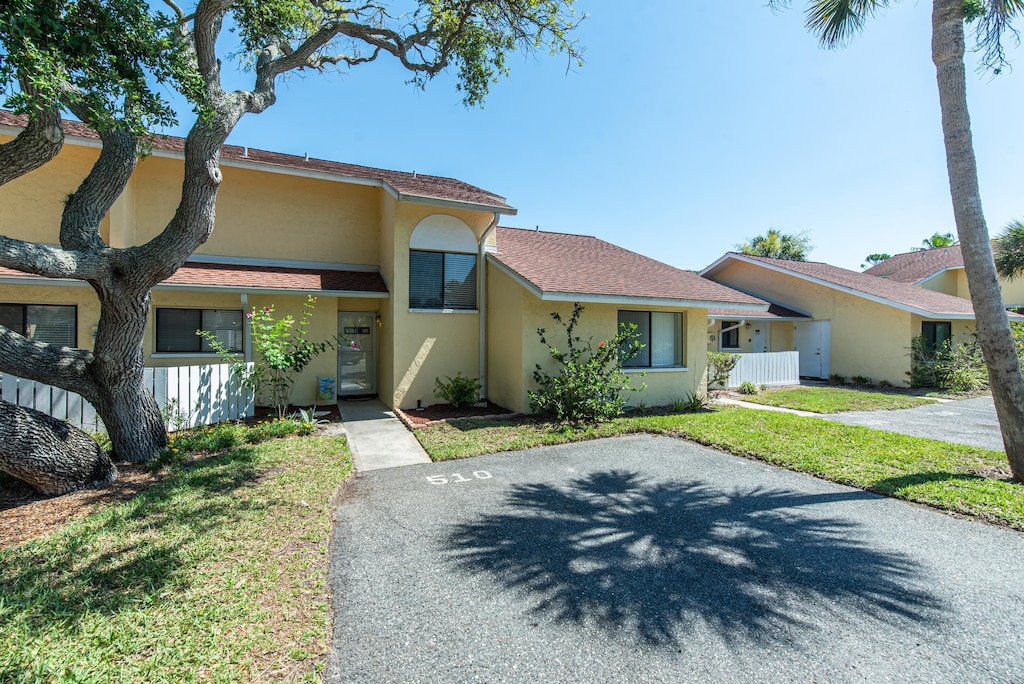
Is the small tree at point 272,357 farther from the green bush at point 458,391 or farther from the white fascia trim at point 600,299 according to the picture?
the white fascia trim at point 600,299

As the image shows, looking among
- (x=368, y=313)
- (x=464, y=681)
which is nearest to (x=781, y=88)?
(x=368, y=313)

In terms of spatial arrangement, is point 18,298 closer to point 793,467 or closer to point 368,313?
Result: point 368,313

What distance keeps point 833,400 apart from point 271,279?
15239mm

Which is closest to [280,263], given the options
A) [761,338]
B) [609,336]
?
[609,336]

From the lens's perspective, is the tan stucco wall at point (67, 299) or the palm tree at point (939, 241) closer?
the tan stucco wall at point (67, 299)

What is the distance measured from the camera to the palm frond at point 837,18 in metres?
7.46

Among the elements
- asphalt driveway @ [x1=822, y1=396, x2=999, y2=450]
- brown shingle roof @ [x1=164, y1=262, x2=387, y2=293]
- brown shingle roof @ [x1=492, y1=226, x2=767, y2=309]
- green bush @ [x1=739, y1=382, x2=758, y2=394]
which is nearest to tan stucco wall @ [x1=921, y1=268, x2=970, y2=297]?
asphalt driveway @ [x1=822, y1=396, x2=999, y2=450]

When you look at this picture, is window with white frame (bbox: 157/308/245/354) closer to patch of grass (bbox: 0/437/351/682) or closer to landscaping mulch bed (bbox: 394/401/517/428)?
landscaping mulch bed (bbox: 394/401/517/428)

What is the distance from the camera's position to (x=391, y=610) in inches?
129

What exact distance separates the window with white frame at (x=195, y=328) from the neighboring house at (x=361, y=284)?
0.10ft

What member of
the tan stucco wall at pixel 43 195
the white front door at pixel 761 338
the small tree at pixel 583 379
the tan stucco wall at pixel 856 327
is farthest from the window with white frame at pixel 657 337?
the tan stucco wall at pixel 43 195

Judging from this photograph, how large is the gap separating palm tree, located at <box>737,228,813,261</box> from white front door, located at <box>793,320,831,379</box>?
69.1 ft

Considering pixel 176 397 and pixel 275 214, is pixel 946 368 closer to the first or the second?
pixel 275 214

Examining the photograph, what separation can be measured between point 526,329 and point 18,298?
35.4 feet
